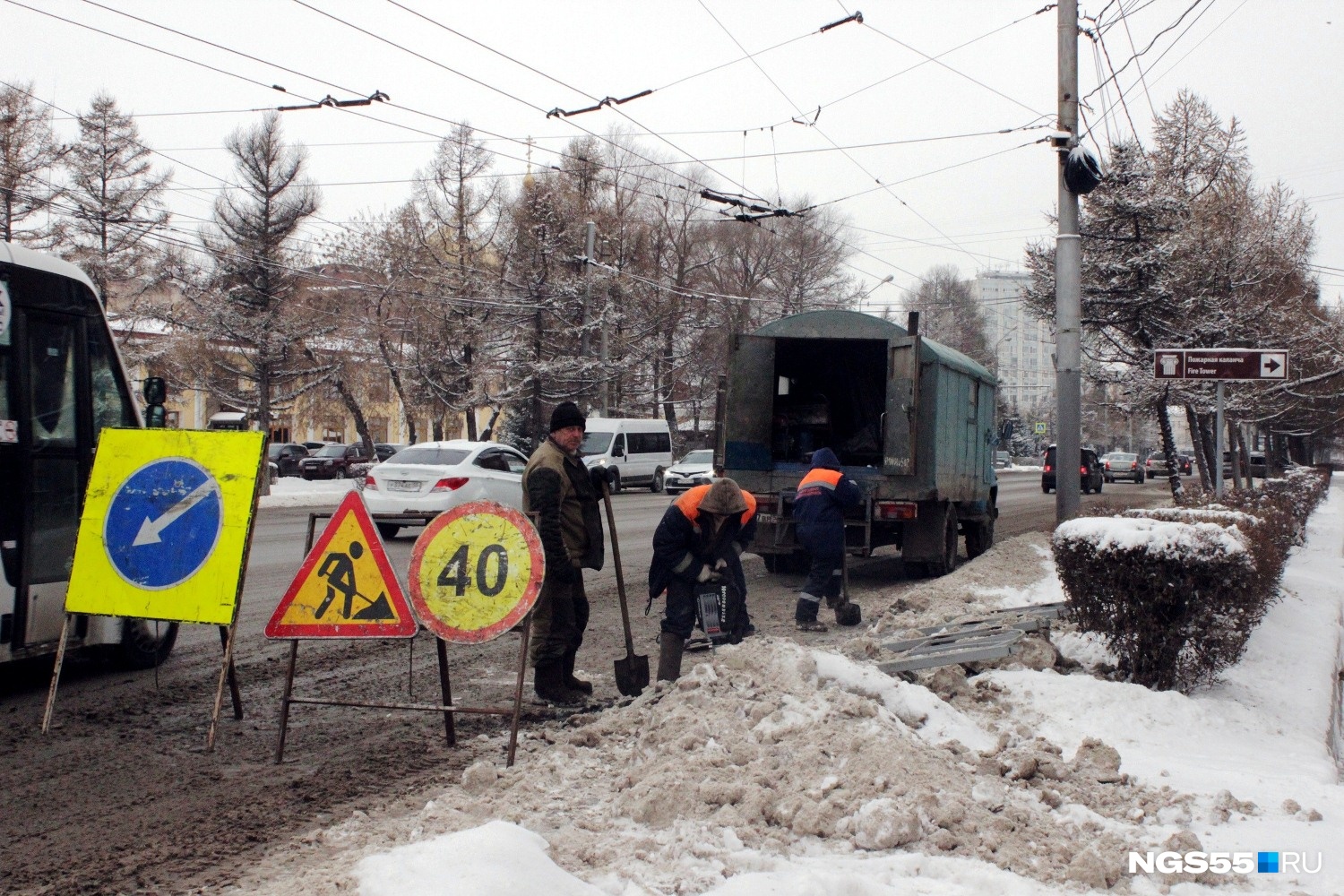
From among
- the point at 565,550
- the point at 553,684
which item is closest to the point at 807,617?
the point at 553,684

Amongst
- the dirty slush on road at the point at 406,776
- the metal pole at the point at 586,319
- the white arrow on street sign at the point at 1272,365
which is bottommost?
the dirty slush on road at the point at 406,776

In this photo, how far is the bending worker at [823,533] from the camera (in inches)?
394

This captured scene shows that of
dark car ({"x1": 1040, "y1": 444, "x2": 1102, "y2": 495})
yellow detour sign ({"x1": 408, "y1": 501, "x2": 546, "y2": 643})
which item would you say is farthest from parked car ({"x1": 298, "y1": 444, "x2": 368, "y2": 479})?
yellow detour sign ({"x1": 408, "y1": 501, "x2": 546, "y2": 643})

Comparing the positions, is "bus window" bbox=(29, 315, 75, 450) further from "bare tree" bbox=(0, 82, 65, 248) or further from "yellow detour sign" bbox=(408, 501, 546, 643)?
"bare tree" bbox=(0, 82, 65, 248)

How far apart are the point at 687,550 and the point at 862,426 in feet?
28.2

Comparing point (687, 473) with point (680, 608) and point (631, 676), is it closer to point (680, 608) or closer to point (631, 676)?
point (680, 608)

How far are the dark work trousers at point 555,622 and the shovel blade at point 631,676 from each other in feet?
1.16

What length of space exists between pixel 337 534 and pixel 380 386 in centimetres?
3989

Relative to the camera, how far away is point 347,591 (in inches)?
224

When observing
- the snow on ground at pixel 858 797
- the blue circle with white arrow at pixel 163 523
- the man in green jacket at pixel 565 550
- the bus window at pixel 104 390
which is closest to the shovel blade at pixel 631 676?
the man in green jacket at pixel 565 550

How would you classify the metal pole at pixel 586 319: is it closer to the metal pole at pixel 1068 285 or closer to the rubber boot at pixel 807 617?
the metal pole at pixel 1068 285

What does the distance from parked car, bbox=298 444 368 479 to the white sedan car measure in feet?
80.7

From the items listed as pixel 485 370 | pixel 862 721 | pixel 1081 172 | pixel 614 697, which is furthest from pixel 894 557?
pixel 485 370

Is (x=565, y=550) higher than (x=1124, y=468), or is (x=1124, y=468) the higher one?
(x=565, y=550)
